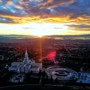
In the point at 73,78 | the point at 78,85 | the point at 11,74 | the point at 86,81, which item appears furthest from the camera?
the point at 11,74

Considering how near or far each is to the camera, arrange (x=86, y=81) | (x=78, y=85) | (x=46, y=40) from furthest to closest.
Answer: (x=46, y=40) → (x=86, y=81) → (x=78, y=85)

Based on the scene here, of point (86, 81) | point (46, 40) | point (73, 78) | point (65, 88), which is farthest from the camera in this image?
point (46, 40)

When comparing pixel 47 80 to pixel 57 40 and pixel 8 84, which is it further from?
pixel 57 40

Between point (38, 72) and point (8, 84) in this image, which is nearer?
point (8, 84)

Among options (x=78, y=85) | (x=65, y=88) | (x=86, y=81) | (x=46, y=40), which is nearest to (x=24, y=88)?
(x=65, y=88)

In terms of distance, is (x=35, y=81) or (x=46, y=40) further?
(x=46, y=40)

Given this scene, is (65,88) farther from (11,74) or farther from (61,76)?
(11,74)

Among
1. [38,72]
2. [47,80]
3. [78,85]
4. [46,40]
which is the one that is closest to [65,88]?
[78,85]

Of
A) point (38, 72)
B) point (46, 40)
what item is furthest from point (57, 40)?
point (38, 72)

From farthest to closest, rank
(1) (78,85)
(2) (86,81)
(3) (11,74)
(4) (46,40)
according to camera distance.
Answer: (4) (46,40), (3) (11,74), (2) (86,81), (1) (78,85)
